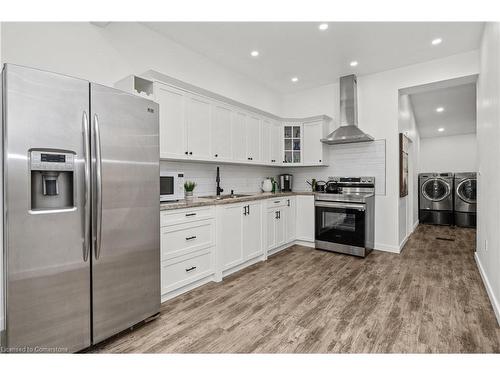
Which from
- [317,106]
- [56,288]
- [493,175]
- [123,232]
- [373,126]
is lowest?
[56,288]

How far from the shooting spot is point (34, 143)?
1.46 meters

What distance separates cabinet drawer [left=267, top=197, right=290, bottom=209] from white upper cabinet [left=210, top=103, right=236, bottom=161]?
86cm

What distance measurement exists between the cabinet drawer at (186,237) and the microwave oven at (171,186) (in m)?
0.32

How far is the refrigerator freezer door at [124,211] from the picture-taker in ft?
5.63

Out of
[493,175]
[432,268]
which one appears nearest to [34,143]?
[493,175]

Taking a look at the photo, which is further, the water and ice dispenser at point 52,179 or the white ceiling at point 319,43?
the white ceiling at point 319,43

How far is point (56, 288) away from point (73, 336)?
0.35 m

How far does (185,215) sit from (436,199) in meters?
6.53

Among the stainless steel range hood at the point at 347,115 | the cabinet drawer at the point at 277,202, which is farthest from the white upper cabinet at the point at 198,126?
the stainless steel range hood at the point at 347,115

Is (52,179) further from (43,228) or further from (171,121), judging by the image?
(171,121)

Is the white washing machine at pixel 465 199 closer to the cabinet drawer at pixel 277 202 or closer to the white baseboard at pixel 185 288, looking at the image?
the cabinet drawer at pixel 277 202

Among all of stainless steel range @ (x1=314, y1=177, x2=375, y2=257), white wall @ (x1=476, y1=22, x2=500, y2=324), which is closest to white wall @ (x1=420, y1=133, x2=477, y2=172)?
stainless steel range @ (x1=314, y1=177, x2=375, y2=257)

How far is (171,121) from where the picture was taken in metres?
2.79

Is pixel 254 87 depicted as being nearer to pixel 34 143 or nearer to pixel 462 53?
pixel 462 53
